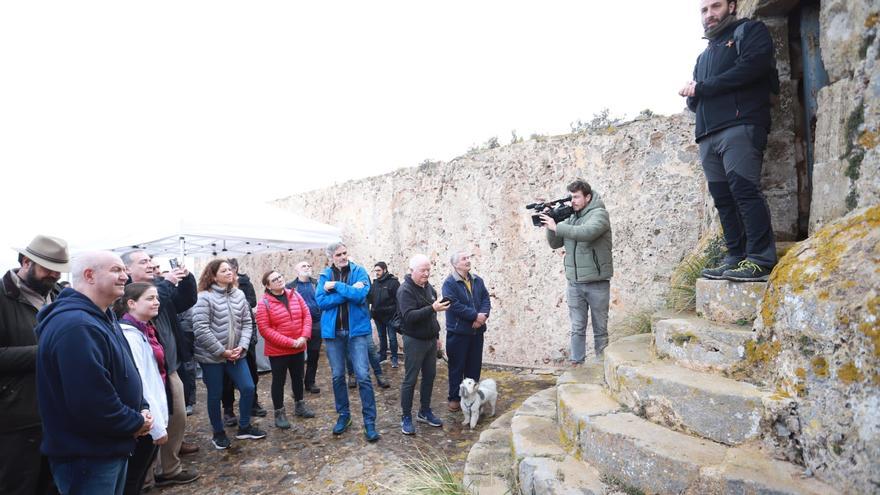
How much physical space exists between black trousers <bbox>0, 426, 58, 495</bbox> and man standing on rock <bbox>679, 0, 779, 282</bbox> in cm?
370

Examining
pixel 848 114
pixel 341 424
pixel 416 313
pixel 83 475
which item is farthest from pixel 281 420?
pixel 848 114

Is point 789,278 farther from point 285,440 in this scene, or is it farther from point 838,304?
point 285,440

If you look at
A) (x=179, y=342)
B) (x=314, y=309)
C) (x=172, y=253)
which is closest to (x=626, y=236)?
(x=314, y=309)

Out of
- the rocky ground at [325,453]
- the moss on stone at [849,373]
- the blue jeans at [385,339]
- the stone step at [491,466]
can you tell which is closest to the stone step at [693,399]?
the moss on stone at [849,373]

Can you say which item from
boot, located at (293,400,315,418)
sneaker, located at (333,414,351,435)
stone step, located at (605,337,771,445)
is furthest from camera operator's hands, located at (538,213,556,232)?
boot, located at (293,400,315,418)

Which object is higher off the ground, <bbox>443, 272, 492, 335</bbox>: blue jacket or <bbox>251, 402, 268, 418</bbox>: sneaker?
<bbox>443, 272, 492, 335</bbox>: blue jacket

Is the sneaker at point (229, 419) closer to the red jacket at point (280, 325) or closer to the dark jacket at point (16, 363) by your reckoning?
the red jacket at point (280, 325)

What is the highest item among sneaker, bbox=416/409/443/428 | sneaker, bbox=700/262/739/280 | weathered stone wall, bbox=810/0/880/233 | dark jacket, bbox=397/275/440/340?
weathered stone wall, bbox=810/0/880/233

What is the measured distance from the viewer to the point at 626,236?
515 cm

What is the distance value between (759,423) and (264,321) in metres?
4.04

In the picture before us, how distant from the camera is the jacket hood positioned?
2082 mm

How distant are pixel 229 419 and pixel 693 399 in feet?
14.3

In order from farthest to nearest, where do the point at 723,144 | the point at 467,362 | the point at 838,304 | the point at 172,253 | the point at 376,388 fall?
the point at 172,253 < the point at 376,388 < the point at 467,362 < the point at 723,144 < the point at 838,304

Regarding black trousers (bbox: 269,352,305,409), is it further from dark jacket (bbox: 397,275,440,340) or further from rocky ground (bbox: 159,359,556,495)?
dark jacket (bbox: 397,275,440,340)
